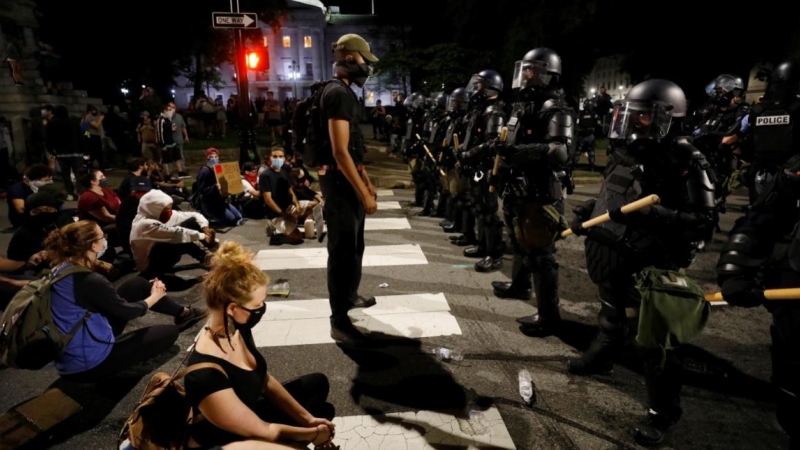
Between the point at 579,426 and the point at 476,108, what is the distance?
4.70 m

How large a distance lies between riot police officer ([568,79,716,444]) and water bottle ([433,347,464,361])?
116 cm

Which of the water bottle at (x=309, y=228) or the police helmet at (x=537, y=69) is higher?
the police helmet at (x=537, y=69)

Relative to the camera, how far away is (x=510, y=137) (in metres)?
4.73

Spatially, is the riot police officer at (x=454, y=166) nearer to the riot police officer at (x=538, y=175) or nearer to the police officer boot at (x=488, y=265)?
the police officer boot at (x=488, y=265)

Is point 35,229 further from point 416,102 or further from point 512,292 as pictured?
point 416,102

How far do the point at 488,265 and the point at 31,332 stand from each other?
4610mm

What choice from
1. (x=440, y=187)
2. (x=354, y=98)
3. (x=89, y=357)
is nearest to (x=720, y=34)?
(x=440, y=187)

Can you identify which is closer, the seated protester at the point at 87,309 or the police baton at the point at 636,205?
the police baton at the point at 636,205

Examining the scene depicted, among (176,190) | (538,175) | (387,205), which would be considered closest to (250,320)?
(538,175)

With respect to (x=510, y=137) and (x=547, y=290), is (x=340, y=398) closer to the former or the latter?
(x=547, y=290)

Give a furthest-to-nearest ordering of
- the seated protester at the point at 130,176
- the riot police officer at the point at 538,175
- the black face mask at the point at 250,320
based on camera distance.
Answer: the seated protester at the point at 130,176
the riot police officer at the point at 538,175
the black face mask at the point at 250,320

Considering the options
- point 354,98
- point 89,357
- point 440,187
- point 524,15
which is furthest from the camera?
point 524,15

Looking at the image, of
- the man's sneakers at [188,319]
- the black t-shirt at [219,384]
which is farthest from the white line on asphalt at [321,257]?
the black t-shirt at [219,384]

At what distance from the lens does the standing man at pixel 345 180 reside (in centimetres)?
355
